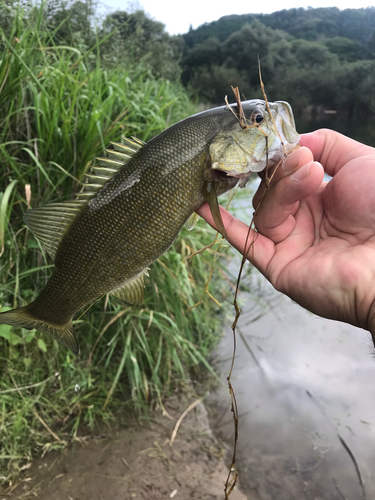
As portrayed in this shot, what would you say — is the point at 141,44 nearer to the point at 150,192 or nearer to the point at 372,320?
the point at 150,192

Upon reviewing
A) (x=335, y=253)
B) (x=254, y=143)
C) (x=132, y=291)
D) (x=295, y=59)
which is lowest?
(x=132, y=291)

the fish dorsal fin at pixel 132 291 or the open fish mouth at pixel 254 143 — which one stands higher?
the open fish mouth at pixel 254 143

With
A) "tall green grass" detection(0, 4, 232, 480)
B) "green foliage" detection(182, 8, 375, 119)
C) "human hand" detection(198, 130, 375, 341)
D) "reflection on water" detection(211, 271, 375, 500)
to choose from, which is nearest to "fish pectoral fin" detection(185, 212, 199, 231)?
"human hand" detection(198, 130, 375, 341)

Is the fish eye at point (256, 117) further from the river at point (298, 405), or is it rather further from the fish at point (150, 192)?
the river at point (298, 405)

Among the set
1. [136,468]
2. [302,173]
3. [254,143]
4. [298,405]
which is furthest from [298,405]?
[254,143]

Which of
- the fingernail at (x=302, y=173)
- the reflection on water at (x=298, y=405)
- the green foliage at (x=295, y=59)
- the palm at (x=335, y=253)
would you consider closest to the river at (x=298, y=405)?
the reflection on water at (x=298, y=405)

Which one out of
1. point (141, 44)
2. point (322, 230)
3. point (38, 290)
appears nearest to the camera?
point (322, 230)

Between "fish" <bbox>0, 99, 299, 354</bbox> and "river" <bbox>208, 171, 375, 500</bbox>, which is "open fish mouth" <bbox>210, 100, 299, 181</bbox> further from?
"river" <bbox>208, 171, 375, 500</bbox>
